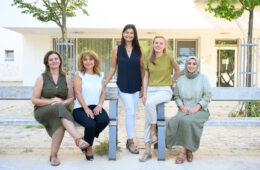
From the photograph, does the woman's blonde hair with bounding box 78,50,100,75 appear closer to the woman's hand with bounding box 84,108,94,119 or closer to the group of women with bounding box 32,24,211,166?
the group of women with bounding box 32,24,211,166

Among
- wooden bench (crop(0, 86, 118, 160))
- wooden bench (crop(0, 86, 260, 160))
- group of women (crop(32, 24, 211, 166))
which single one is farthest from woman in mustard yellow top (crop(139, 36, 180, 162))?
wooden bench (crop(0, 86, 118, 160))

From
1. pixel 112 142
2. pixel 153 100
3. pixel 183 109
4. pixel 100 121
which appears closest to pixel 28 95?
pixel 100 121

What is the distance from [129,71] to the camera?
3.81 m

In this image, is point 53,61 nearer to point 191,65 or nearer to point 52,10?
point 191,65

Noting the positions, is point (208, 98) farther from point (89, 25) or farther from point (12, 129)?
point (89, 25)

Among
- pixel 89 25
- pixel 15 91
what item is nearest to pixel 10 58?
pixel 89 25

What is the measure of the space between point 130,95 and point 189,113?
0.79 metres

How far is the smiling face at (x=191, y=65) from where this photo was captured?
146 inches

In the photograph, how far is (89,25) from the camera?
485 inches

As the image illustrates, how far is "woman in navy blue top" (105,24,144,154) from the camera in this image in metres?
3.80

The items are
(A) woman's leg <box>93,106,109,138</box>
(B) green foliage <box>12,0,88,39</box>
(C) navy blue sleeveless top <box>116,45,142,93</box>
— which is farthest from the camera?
(B) green foliage <box>12,0,88,39</box>

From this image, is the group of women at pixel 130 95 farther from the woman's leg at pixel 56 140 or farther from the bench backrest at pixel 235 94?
the bench backrest at pixel 235 94

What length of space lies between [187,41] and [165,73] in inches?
426

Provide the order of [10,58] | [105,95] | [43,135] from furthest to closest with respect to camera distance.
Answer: [10,58] < [43,135] < [105,95]
